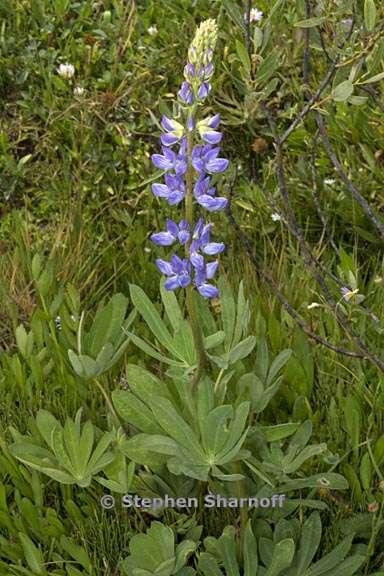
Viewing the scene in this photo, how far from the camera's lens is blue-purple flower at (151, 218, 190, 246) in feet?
6.31

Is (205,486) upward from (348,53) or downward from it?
downward

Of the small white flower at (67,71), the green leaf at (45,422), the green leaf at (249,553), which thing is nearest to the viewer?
the green leaf at (249,553)

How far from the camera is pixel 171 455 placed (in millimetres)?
2146

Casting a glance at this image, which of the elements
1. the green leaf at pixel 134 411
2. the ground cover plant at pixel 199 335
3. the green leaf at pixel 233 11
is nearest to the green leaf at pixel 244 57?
the ground cover plant at pixel 199 335

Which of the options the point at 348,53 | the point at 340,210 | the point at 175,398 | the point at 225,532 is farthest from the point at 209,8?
the point at 225,532

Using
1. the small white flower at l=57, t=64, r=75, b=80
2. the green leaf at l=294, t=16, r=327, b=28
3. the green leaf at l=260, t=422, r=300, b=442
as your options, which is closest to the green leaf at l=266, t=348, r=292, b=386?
the green leaf at l=260, t=422, r=300, b=442

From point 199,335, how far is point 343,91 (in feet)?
2.08

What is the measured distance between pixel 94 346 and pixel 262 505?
53 cm

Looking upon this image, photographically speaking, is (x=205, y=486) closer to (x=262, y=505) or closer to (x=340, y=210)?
(x=262, y=505)

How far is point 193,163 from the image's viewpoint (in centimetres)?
187

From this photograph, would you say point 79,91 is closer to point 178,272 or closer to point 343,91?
point 343,91

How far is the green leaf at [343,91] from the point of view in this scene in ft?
7.23

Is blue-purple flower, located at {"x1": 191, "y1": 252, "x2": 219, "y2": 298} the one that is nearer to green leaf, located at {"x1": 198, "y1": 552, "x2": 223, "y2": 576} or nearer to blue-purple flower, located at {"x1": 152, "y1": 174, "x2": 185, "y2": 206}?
blue-purple flower, located at {"x1": 152, "y1": 174, "x2": 185, "y2": 206}

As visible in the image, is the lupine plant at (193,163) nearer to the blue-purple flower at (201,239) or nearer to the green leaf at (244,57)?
the blue-purple flower at (201,239)
